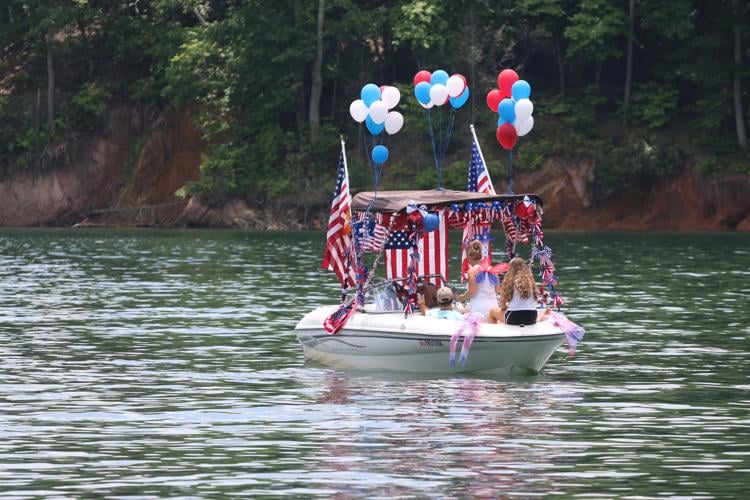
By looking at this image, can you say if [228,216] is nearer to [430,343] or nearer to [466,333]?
[430,343]

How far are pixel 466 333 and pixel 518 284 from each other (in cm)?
→ 101

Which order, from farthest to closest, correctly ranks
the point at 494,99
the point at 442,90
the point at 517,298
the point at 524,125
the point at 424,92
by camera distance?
1. the point at 424,92
2. the point at 494,99
3. the point at 442,90
4. the point at 524,125
5. the point at 517,298

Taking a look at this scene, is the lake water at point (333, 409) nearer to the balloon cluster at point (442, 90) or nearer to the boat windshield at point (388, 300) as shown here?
the boat windshield at point (388, 300)

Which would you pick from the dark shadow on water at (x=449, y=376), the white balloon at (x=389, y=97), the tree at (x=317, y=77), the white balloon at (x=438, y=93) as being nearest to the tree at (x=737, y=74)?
the tree at (x=317, y=77)

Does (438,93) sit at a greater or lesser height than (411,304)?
greater

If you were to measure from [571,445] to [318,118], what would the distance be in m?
70.1

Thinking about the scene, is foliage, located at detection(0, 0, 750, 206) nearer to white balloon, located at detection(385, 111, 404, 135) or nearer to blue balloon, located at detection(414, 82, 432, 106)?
blue balloon, located at detection(414, 82, 432, 106)

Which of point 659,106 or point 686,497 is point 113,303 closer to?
point 686,497

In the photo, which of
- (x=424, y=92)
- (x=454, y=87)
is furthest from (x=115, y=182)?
(x=454, y=87)

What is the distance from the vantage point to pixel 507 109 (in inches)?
1180

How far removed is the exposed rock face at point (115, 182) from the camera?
90.8 m

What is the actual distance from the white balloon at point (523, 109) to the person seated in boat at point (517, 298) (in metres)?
5.03

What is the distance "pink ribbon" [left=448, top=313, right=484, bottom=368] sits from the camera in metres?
24.8

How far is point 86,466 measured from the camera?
58.6 ft
